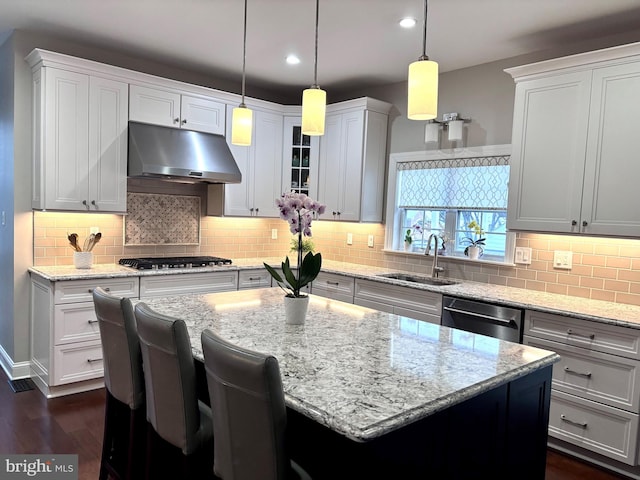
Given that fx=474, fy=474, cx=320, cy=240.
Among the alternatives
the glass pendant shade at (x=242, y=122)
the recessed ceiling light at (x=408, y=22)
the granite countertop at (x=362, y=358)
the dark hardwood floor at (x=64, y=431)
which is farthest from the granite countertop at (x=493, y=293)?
the recessed ceiling light at (x=408, y=22)

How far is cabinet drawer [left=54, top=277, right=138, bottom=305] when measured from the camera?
3396 millimetres

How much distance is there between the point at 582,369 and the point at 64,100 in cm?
403

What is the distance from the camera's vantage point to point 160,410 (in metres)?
1.80

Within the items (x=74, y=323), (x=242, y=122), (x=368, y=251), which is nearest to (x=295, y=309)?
(x=242, y=122)

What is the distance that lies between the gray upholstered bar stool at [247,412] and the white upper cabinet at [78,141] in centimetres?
276

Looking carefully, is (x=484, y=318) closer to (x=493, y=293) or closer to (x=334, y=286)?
(x=493, y=293)

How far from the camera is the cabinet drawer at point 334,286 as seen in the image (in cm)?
428

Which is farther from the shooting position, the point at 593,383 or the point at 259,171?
the point at 259,171

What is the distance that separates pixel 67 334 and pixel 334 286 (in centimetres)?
221

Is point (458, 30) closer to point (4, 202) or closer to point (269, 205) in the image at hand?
point (269, 205)

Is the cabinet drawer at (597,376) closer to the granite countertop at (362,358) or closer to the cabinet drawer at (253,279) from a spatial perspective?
the granite countertop at (362,358)

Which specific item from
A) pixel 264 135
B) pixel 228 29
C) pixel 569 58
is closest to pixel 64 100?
pixel 228 29

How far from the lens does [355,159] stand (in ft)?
15.0

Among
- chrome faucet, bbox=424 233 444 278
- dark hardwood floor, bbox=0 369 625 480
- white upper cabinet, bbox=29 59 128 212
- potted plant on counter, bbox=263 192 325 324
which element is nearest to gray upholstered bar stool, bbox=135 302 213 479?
potted plant on counter, bbox=263 192 325 324
